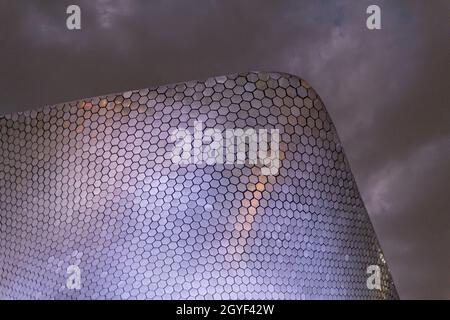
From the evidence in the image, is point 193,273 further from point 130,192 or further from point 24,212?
point 24,212

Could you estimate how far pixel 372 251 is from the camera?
24.1 feet

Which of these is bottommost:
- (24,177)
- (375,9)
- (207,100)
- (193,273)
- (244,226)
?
(193,273)

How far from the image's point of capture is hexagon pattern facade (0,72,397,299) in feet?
20.3

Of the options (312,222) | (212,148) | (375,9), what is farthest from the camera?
(375,9)

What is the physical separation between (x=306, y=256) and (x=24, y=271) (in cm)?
303

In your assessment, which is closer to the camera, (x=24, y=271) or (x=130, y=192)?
(x=130, y=192)

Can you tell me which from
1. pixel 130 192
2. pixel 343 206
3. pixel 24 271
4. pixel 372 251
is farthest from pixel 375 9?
pixel 24 271

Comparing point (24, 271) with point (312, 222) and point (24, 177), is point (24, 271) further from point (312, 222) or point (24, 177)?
point (312, 222)

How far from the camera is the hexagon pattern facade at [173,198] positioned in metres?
6.20

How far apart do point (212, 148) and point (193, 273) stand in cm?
125

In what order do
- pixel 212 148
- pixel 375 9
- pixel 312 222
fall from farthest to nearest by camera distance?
pixel 375 9, pixel 312 222, pixel 212 148

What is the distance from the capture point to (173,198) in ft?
20.5

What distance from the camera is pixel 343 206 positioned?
6805 mm

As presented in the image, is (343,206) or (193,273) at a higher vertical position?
(343,206)
